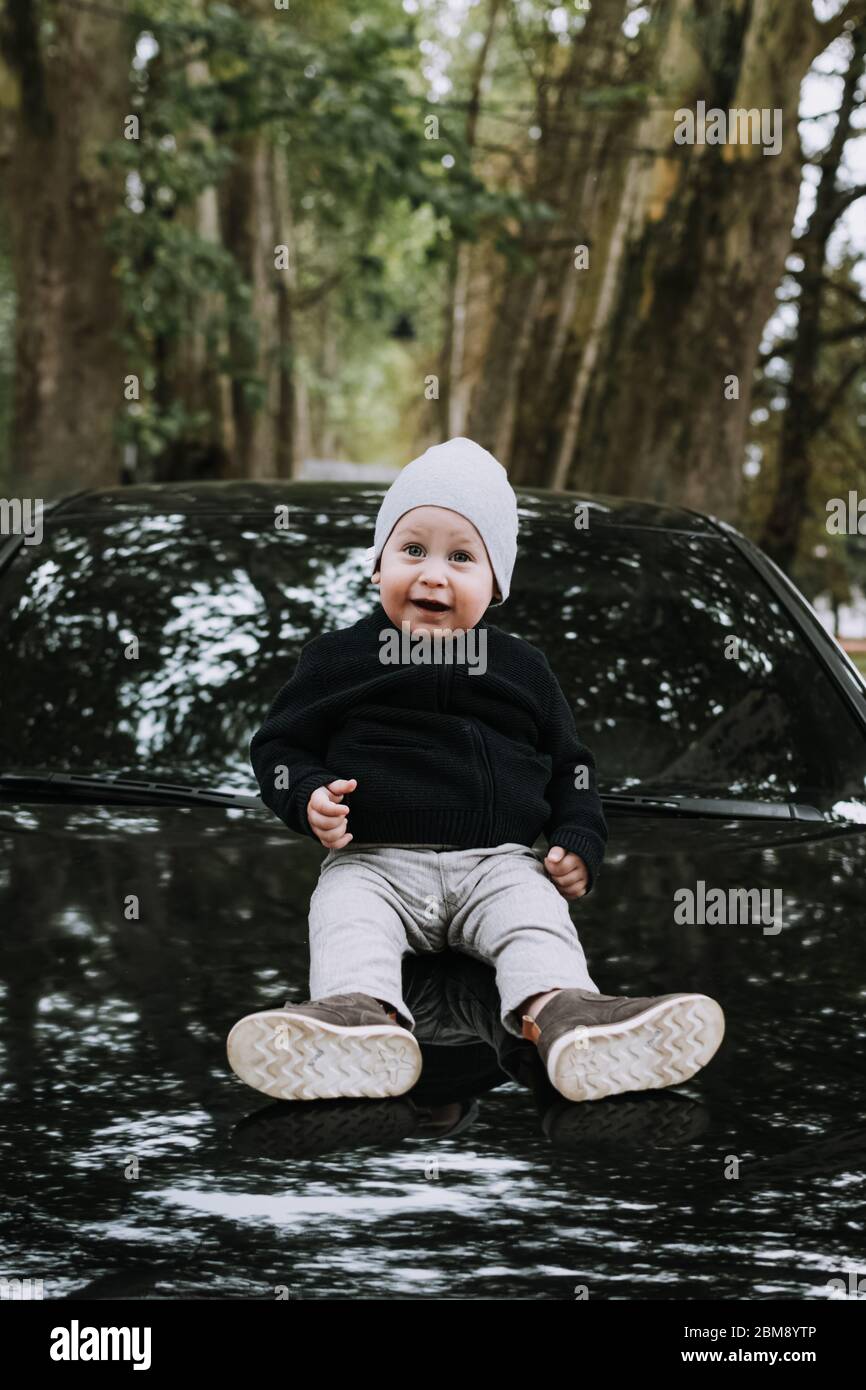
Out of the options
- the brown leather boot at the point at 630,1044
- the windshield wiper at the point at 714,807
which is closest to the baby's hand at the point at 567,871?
the brown leather boot at the point at 630,1044

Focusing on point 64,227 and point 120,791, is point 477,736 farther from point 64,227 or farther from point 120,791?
point 64,227

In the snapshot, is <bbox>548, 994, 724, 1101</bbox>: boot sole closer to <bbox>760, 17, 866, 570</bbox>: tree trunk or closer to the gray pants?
the gray pants

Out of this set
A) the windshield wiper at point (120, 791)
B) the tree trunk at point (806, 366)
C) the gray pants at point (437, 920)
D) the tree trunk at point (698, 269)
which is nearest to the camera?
the gray pants at point (437, 920)

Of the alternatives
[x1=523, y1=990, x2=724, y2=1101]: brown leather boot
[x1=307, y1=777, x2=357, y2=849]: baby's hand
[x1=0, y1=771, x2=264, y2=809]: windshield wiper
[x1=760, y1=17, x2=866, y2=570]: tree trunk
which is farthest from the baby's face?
[x1=760, y1=17, x2=866, y2=570]: tree trunk

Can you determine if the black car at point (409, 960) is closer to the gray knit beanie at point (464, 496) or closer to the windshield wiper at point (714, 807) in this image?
the windshield wiper at point (714, 807)

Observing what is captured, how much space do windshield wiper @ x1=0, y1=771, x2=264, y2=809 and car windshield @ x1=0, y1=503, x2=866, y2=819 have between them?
0.07m

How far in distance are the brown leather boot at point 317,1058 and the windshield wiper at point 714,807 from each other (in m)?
1.07

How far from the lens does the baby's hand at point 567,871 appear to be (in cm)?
225

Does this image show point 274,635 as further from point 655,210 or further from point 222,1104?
point 655,210

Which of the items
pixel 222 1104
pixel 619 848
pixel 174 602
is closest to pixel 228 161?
pixel 174 602

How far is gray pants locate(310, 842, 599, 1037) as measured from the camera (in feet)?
6.59

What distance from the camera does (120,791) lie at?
277 centimetres

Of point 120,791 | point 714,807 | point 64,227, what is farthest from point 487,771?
point 64,227
